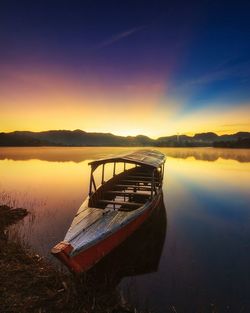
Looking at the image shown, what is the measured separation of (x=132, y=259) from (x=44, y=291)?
4933 mm

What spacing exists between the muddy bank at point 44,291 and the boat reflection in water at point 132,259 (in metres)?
0.75

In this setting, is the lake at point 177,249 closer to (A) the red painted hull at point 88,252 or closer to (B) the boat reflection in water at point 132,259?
(B) the boat reflection in water at point 132,259

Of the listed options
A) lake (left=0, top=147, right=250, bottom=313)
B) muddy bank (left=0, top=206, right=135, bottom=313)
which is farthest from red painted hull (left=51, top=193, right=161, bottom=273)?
lake (left=0, top=147, right=250, bottom=313)

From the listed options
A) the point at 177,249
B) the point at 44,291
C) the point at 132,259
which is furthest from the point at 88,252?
the point at 177,249

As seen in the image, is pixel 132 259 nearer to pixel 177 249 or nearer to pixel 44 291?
pixel 177 249

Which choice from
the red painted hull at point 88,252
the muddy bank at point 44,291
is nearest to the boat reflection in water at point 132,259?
the red painted hull at point 88,252

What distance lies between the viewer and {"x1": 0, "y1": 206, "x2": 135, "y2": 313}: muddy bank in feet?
20.6

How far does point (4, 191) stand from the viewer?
2556cm

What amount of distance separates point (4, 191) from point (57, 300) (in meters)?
→ 22.3

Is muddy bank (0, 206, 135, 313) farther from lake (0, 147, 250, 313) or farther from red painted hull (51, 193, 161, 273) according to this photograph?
lake (0, 147, 250, 313)

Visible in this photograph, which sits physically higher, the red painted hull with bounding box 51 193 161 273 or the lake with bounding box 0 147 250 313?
the red painted hull with bounding box 51 193 161 273

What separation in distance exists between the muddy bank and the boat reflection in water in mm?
750

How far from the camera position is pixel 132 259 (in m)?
10.9

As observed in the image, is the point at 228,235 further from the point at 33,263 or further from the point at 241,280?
the point at 33,263
